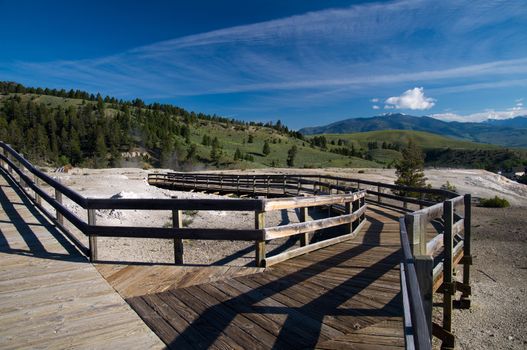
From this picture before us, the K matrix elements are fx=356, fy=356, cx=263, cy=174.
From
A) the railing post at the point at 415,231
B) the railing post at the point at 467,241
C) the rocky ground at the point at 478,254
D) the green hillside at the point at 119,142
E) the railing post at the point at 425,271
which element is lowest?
the rocky ground at the point at 478,254

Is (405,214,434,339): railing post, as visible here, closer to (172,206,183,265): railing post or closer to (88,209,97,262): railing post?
(172,206,183,265): railing post

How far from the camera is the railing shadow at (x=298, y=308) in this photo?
10.8 ft

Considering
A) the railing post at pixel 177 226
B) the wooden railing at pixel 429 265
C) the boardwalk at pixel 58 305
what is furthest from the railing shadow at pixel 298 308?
the railing post at pixel 177 226

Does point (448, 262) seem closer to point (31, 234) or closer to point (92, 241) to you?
point (92, 241)

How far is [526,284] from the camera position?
891 centimetres

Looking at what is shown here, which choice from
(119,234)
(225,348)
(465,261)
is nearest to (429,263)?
(225,348)

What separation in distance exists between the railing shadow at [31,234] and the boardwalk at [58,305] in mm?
17

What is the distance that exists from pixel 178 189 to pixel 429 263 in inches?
1111

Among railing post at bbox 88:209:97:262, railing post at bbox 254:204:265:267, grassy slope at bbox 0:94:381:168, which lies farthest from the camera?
grassy slope at bbox 0:94:381:168

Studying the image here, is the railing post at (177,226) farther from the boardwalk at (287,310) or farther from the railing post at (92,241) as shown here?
the railing post at (92,241)

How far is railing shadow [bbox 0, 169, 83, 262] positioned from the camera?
5887 mm

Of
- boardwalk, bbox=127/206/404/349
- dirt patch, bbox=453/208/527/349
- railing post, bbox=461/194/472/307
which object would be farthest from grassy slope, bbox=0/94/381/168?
boardwalk, bbox=127/206/404/349

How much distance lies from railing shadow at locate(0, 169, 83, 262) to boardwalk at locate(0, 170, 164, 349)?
0.7 inches

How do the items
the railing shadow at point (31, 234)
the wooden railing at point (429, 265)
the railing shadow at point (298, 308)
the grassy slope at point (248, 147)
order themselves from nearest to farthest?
the wooden railing at point (429, 265) → the railing shadow at point (298, 308) → the railing shadow at point (31, 234) → the grassy slope at point (248, 147)
